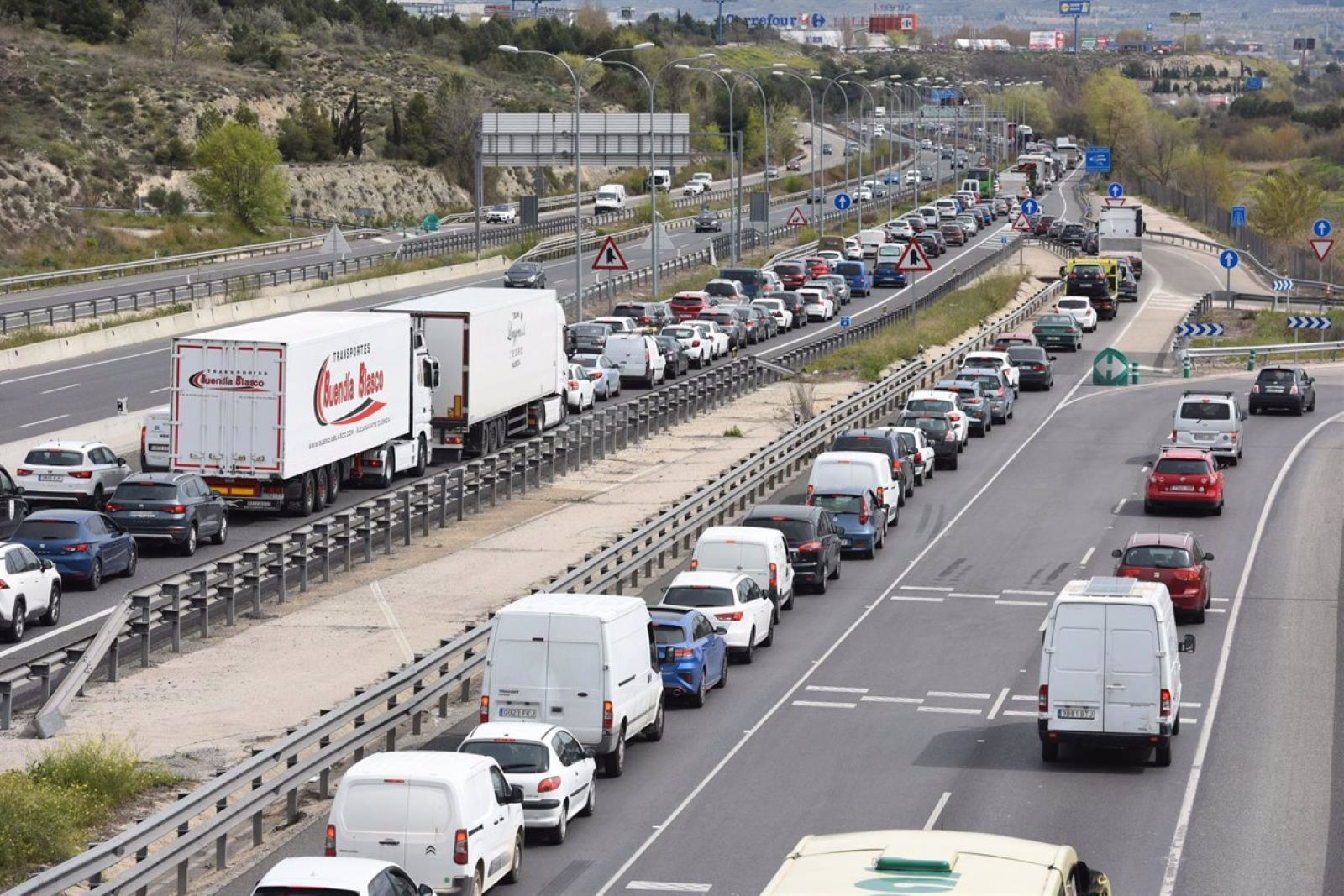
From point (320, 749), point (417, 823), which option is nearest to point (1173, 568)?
point (320, 749)

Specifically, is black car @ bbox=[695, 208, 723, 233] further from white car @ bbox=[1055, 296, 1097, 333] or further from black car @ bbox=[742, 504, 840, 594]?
black car @ bbox=[742, 504, 840, 594]

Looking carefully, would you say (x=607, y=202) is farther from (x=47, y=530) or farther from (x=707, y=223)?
(x=47, y=530)

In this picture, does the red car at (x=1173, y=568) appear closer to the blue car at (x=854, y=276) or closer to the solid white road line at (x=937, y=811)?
the solid white road line at (x=937, y=811)

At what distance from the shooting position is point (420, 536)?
4138 cm

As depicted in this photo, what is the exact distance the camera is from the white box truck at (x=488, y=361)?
4853 centimetres

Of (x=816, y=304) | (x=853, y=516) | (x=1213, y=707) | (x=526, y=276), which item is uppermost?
(x=853, y=516)

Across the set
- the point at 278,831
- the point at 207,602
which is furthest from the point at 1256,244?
the point at 278,831

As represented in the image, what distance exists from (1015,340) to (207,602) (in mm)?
39470

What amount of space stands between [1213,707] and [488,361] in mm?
24460

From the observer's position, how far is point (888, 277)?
325 feet

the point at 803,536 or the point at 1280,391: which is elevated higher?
the point at 803,536

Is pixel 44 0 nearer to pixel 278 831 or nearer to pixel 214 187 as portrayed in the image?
pixel 214 187

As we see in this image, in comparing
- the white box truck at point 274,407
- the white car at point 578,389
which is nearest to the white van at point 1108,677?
the white box truck at point 274,407

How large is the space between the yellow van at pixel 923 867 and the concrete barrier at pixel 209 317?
52318mm
